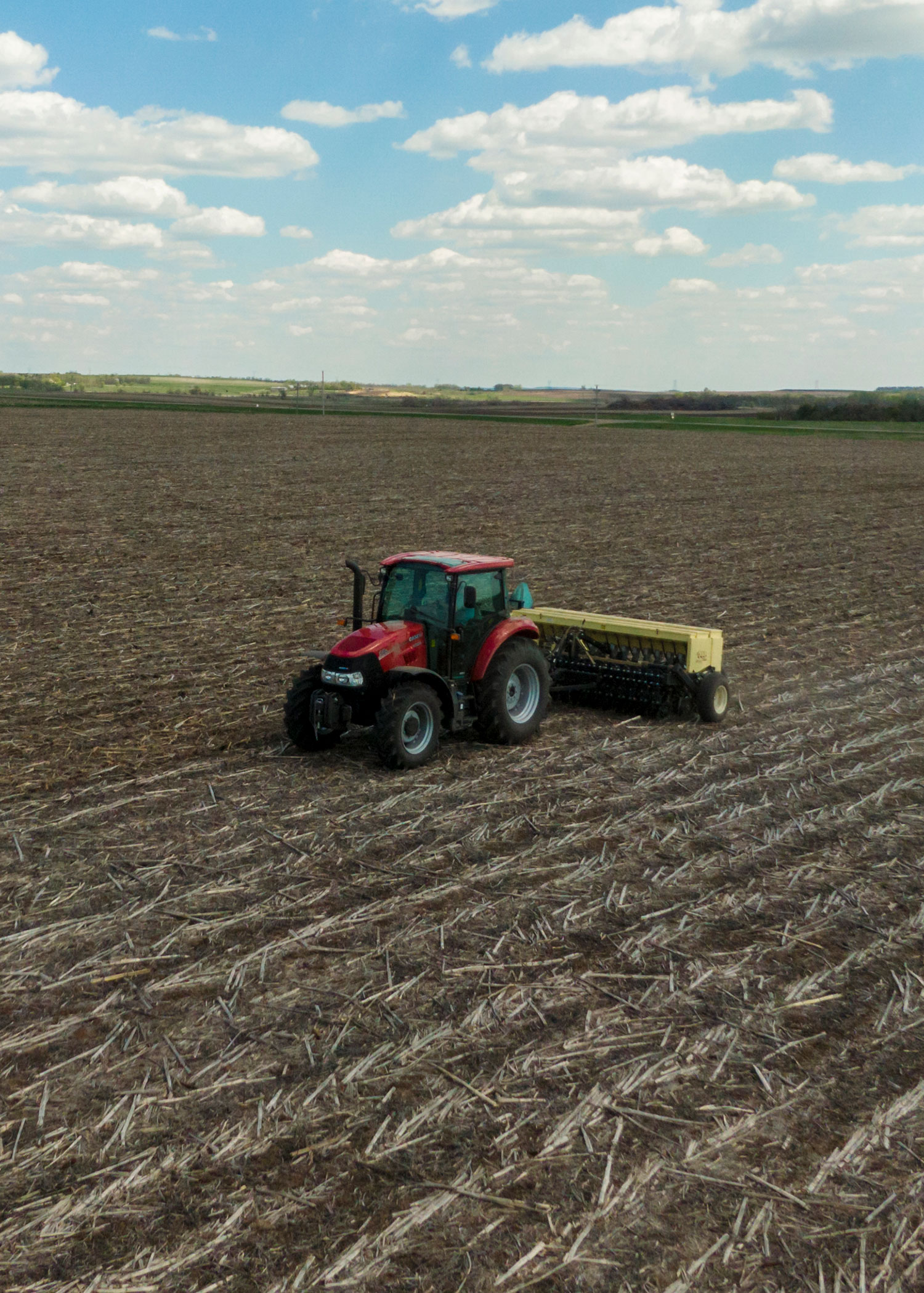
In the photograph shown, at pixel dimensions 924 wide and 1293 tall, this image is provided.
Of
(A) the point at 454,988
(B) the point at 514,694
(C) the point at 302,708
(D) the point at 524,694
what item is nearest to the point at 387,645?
(C) the point at 302,708

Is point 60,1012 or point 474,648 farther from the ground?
point 474,648

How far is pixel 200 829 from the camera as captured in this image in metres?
9.18

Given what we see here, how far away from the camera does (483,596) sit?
37.6 ft

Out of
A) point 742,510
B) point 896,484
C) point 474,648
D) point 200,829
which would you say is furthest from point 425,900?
point 896,484

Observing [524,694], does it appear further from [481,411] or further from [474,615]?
[481,411]

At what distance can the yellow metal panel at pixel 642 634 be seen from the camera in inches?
511

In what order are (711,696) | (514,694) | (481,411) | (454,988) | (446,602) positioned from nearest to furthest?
(454,988) → (446,602) → (514,694) → (711,696) → (481,411)

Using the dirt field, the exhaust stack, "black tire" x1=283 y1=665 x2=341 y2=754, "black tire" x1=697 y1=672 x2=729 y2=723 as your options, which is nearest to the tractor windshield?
the exhaust stack

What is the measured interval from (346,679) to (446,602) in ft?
4.51

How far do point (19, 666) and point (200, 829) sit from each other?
6268 mm

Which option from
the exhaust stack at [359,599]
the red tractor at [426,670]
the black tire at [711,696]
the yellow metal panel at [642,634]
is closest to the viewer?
the red tractor at [426,670]

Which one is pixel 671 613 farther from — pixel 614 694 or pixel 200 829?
pixel 200 829

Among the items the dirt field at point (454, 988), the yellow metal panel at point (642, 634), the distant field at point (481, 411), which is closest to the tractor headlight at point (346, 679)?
the dirt field at point (454, 988)

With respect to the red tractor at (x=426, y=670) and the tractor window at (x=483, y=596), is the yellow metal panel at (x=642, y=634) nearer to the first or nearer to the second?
the red tractor at (x=426, y=670)
